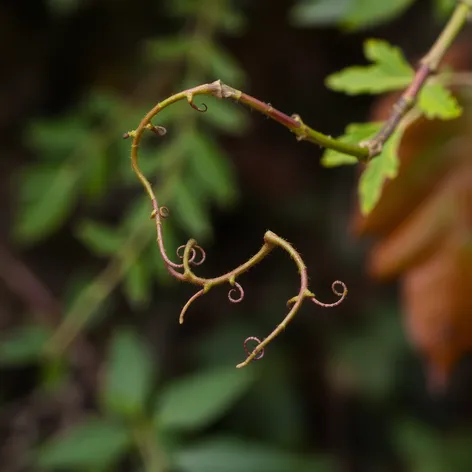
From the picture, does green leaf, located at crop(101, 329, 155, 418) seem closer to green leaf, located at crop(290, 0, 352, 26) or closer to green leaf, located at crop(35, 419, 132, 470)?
green leaf, located at crop(35, 419, 132, 470)

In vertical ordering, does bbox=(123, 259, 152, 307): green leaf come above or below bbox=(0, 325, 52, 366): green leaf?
above

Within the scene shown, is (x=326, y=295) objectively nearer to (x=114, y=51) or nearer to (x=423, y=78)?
(x=114, y=51)

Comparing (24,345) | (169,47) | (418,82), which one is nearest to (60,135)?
(169,47)

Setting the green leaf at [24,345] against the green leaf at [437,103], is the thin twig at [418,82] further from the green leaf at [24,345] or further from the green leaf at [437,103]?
the green leaf at [24,345]

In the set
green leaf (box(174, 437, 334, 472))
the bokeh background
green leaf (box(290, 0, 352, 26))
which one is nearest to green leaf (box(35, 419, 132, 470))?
the bokeh background

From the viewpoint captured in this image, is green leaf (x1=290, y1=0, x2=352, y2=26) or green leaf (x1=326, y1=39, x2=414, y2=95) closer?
green leaf (x1=326, y1=39, x2=414, y2=95)

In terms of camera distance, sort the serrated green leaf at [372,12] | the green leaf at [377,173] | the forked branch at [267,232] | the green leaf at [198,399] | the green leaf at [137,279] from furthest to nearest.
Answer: the green leaf at [198,399] → the green leaf at [137,279] → the serrated green leaf at [372,12] → the green leaf at [377,173] → the forked branch at [267,232]

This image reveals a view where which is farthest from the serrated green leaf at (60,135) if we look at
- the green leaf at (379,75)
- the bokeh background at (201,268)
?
the green leaf at (379,75)
